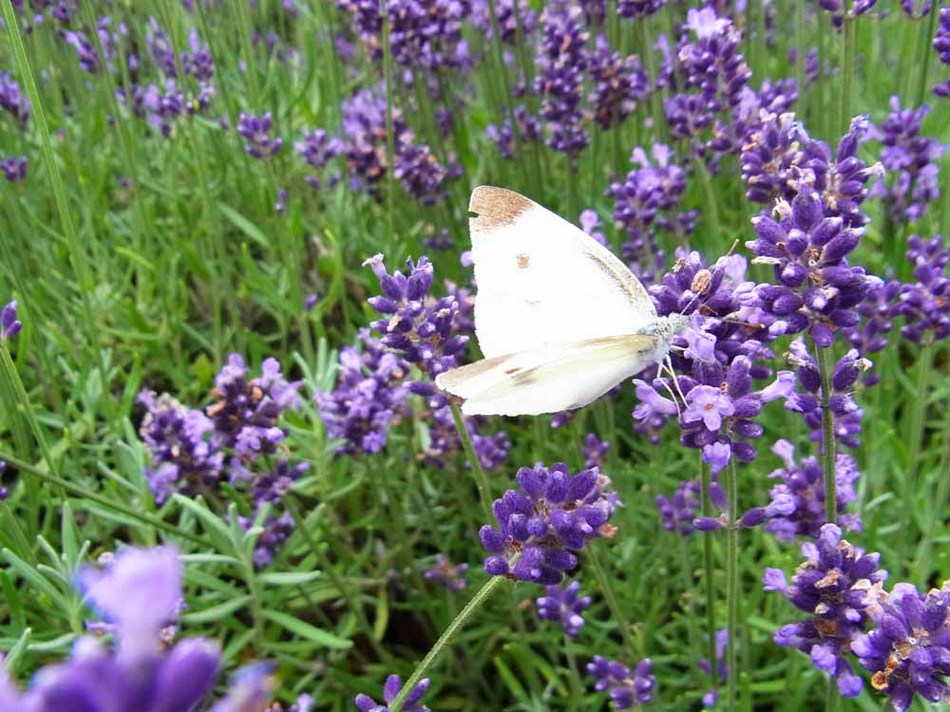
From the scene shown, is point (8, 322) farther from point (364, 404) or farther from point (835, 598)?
point (835, 598)

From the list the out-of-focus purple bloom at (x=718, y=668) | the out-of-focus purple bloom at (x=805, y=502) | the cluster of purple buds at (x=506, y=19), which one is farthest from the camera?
the cluster of purple buds at (x=506, y=19)

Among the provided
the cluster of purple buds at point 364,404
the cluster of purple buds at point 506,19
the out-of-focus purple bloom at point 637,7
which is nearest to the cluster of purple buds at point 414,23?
the cluster of purple buds at point 506,19

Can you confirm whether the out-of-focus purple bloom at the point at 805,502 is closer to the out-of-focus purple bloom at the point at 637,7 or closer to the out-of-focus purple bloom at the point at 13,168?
the out-of-focus purple bloom at the point at 637,7

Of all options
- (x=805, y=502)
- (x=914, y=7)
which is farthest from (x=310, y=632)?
(x=914, y=7)

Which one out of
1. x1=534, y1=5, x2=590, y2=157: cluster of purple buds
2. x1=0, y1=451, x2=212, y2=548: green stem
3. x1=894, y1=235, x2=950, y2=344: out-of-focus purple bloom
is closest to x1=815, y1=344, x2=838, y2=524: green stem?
x1=894, y1=235, x2=950, y2=344: out-of-focus purple bloom

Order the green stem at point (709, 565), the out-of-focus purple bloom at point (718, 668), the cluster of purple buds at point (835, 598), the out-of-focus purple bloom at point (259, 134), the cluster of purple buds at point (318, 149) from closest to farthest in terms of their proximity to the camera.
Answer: the cluster of purple buds at point (835, 598) < the green stem at point (709, 565) < the out-of-focus purple bloom at point (718, 668) < the out-of-focus purple bloom at point (259, 134) < the cluster of purple buds at point (318, 149)

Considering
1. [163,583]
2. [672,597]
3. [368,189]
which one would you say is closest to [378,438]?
[672,597]

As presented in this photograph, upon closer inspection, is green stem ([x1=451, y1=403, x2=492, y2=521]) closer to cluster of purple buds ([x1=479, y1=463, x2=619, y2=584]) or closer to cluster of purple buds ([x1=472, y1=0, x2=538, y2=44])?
cluster of purple buds ([x1=479, y1=463, x2=619, y2=584])
